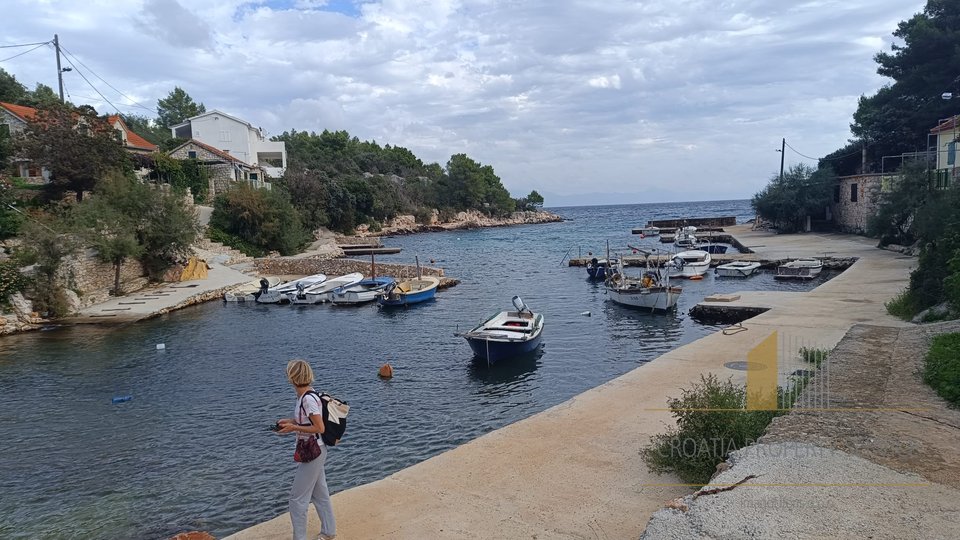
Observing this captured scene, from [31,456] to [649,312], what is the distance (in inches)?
923

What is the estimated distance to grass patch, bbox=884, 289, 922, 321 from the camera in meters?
18.5

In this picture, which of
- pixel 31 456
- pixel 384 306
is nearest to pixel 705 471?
pixel 31 456

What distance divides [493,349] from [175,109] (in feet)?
364

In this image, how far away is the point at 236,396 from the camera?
55.8 feet

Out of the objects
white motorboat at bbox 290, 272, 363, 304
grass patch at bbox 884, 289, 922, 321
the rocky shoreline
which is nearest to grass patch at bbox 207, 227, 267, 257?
white motorboat at bbox 290, 272, 363, 304

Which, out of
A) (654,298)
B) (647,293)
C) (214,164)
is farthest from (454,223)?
(654,298)

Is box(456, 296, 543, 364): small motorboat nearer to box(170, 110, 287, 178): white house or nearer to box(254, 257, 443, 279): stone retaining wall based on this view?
box(254, 257, 443, 279): stone retaining wall

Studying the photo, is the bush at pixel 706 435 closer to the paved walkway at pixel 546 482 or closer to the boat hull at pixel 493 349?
the paved walkway at pixel 546 482

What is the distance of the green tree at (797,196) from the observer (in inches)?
2302

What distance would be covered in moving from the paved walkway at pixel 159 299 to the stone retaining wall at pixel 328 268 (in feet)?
12.6

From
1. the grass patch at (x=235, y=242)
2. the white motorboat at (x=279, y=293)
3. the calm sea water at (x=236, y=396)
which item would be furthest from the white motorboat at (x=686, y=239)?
the grass patch at (x=235, y=242)

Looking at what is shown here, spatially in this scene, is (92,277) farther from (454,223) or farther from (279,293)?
(454,223)

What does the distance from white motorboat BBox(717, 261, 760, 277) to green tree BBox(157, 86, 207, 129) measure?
3957 inches

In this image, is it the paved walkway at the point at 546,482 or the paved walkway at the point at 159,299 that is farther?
the paved walkway at the point at 159,299
